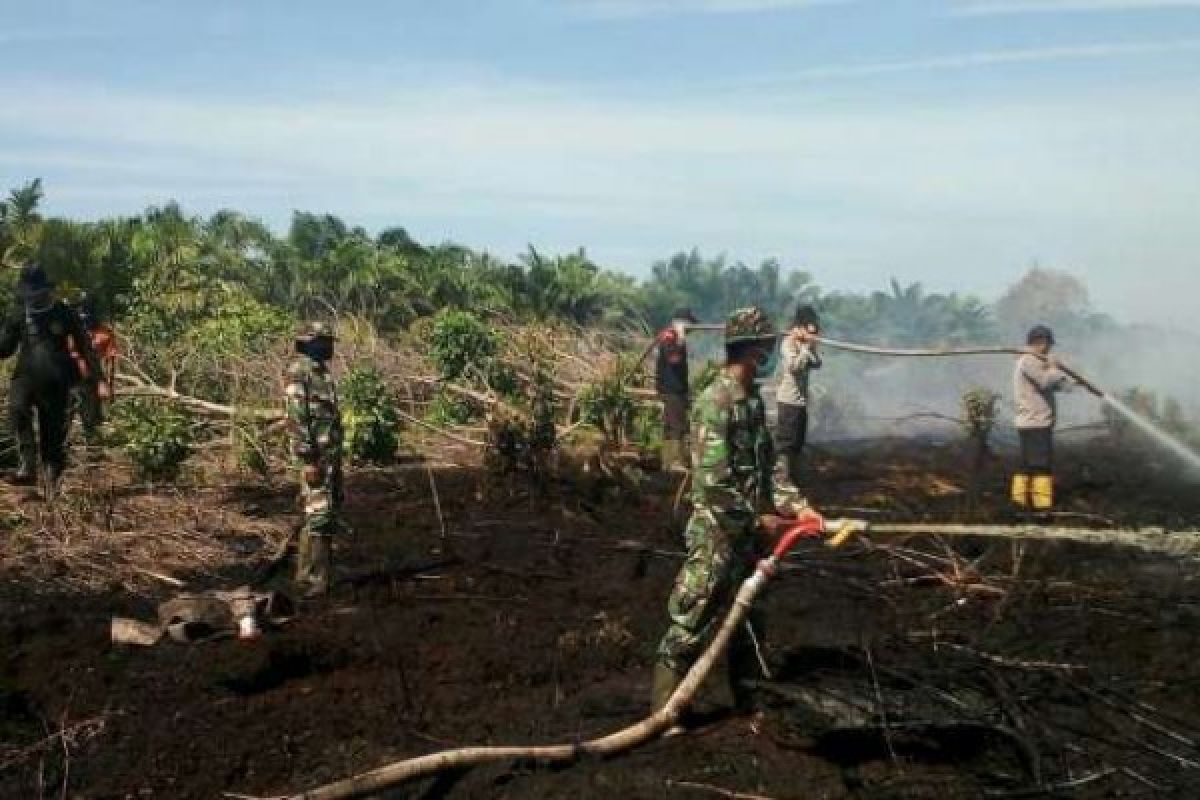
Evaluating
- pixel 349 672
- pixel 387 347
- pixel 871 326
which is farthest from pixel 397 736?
pixel 871 326

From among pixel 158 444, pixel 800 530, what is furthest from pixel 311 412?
pixel 158 444

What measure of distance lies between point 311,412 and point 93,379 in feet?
13.2

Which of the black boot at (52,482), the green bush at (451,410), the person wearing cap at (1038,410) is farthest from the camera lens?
the green bush at (451,410)

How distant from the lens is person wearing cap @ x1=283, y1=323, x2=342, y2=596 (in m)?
7.96

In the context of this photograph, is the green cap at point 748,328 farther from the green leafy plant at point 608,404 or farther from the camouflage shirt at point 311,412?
the green leafy plant at point 608,404

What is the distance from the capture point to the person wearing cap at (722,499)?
562 centimetres

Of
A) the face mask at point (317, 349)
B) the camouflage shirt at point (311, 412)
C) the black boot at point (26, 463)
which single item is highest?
the face mask at point (317, 349)

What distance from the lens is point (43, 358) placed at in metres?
10.2

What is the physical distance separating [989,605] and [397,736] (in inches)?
173

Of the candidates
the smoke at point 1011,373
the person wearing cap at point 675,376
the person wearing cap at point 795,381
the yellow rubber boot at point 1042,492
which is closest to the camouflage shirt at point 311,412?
the person wearing cap at point 795,381

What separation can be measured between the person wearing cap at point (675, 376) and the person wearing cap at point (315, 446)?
6.30 meters

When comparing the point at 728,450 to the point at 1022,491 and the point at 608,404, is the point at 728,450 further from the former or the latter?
the point at 608,404

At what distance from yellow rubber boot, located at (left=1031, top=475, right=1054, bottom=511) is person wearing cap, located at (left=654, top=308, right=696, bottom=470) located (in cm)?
401

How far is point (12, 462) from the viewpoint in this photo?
11.4 m
